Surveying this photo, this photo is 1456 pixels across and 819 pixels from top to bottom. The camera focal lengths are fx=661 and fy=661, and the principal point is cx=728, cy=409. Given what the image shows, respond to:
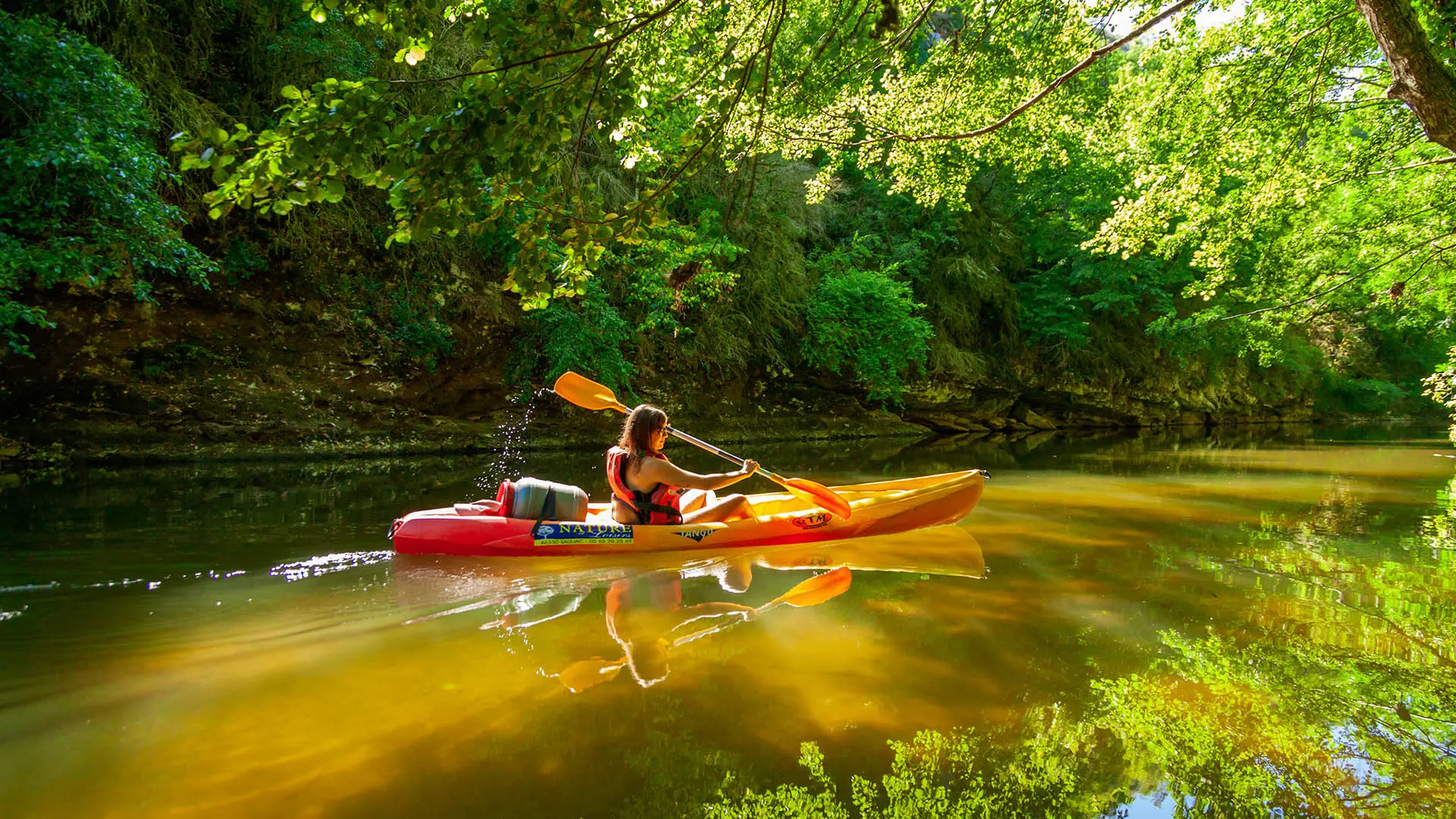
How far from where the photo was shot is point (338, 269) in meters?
10.7

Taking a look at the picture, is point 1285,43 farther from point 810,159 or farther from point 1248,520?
point 810,159

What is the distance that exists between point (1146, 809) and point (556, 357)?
10.2 m

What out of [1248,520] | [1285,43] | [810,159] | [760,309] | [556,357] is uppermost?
[810,159]

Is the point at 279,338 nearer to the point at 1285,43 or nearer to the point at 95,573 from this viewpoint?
the point at 95,573

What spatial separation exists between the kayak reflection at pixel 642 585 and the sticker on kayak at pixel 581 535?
11 centimetres

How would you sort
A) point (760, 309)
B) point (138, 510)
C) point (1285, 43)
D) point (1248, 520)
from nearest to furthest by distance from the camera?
point (138, 510)
point (1248, 520)
point (1285, 43)
point (760, 309)

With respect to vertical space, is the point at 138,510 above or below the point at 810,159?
below

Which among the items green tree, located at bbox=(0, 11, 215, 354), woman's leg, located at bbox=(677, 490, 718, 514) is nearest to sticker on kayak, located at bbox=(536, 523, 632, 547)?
woman's leg, located at bbox=(677, 490, 718, 514)

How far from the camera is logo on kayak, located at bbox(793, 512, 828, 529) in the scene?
5000 mm

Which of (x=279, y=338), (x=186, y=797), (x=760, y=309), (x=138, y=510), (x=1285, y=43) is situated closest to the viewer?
(x=186, y=797)

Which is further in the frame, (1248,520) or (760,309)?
(760,309)

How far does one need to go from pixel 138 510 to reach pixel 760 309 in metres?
11.0

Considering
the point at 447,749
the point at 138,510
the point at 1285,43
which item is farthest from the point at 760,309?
the point at 447,749

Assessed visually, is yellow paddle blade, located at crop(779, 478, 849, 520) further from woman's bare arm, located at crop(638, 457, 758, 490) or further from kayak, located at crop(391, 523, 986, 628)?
woman's bare arm, located at crop(638, 457, 758, 490)
